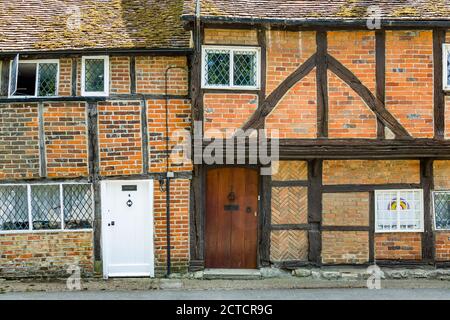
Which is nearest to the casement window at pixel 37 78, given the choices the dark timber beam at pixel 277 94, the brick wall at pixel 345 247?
the dark timber beam at pixel 277 94

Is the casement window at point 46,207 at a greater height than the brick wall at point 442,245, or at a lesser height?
greater

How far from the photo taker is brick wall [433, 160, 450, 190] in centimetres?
1106

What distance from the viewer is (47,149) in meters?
10.7

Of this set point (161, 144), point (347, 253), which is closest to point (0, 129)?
point (161, 144)

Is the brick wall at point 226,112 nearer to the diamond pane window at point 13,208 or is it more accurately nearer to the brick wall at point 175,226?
the brick wall at point 175,226

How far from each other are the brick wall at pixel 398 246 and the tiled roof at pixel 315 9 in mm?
4562

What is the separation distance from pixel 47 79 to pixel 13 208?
2829mm

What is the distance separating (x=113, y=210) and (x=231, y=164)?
8.88 ft

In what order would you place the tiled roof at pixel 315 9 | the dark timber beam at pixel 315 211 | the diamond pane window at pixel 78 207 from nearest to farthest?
the tiled roof at pixel 315 9, the diamond pane window at pixel 78 207, the dark timber beam at pixel 315 211

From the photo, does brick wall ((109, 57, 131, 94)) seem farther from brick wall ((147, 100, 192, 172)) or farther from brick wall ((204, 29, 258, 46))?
brick wall ((204, 29, 258, 46))

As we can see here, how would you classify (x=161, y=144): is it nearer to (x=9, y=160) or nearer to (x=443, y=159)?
(x=9, y=160)

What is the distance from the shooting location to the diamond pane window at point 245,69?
416 inches

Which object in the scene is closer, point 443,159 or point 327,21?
point 327,21

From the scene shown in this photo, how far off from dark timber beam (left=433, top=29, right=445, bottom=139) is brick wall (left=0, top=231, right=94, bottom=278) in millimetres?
7654
